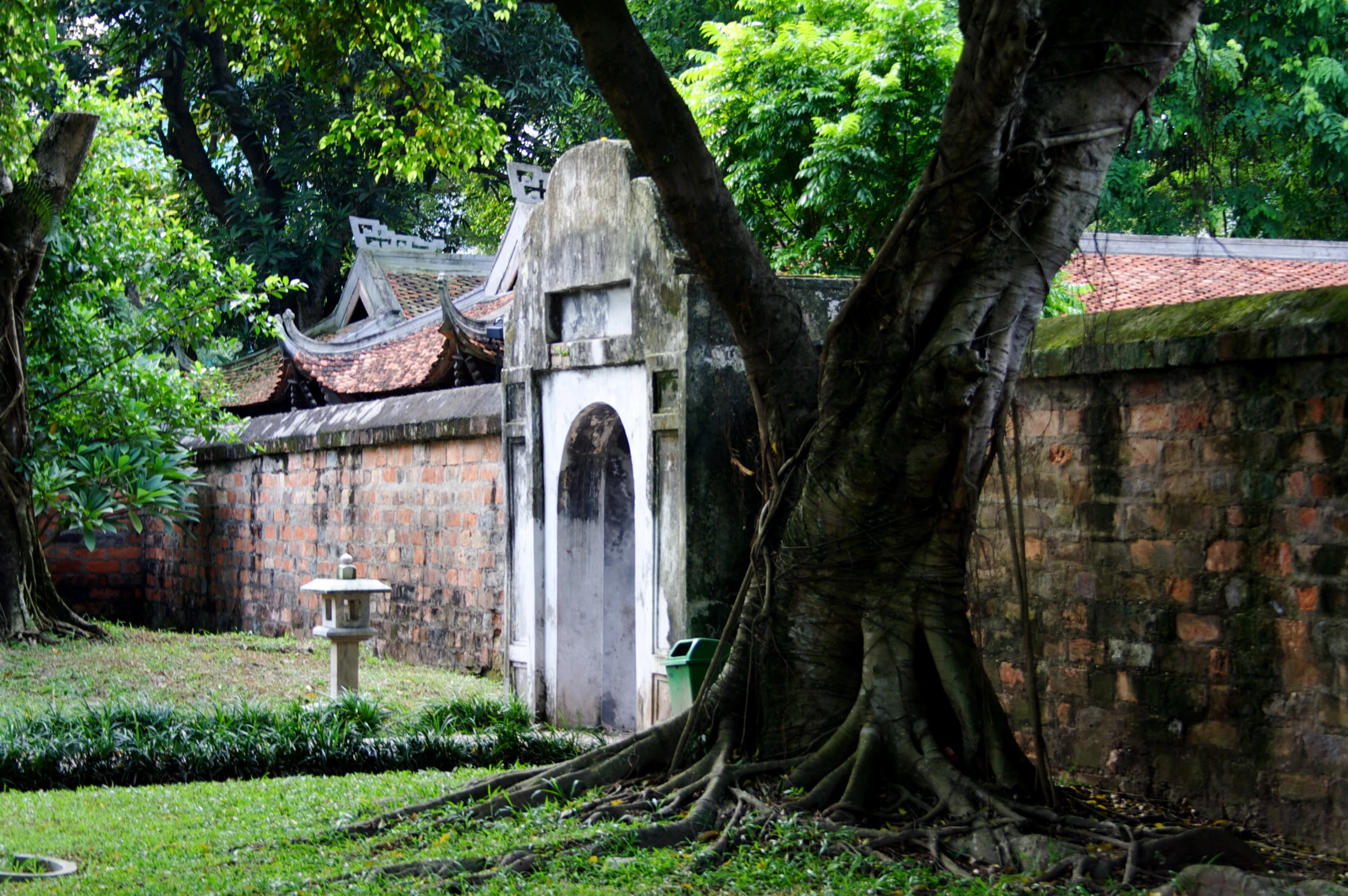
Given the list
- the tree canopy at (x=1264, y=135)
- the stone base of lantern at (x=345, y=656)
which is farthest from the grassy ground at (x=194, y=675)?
the tree canopy at (x=1264, y=135)

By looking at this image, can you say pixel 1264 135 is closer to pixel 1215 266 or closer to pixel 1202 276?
pixel 1215 266

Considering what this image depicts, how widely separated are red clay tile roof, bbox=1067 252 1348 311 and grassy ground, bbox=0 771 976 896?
983cm

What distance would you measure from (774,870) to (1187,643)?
2353 mm

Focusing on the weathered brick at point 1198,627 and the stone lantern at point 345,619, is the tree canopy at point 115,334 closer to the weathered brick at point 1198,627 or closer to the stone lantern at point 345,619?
the stone lantern at point 345,619

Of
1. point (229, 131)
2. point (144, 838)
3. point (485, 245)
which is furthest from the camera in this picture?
point (485, 245)

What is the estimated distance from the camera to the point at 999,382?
5355 millimetres

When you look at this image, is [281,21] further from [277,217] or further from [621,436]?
[277,217]

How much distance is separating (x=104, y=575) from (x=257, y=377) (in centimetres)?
370

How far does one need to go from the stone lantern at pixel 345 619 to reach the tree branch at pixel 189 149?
1646 centimetres

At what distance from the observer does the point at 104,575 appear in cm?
1881

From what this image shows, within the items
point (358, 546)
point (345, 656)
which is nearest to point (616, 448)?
point (345, 656)

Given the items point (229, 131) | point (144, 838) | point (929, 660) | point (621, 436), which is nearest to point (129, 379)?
point (621, 436)

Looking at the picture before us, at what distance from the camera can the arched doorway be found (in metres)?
9.27

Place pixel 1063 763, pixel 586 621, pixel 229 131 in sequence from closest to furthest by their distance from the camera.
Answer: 1. pixel 1063 763
2. pixel 586 621
3. pixel 229 131
